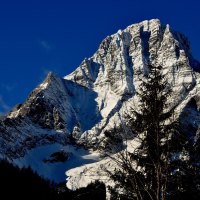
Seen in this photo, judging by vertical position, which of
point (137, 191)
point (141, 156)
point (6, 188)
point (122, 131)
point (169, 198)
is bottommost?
point (137, 191)

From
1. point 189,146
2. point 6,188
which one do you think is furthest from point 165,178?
point 6,188

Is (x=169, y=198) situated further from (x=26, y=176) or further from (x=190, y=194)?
(x=26, y=176)

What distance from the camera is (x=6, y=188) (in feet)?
205

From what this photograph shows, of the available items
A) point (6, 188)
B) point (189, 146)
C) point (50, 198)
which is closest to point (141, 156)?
point (189, 146)

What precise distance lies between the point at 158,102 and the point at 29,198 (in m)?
57.4

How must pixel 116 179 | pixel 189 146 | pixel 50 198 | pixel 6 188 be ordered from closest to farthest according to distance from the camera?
1. pixel 189 146
2. pixel 116 179
3. pixel 6 188
4. pixel 50 198

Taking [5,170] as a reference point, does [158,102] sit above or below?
below

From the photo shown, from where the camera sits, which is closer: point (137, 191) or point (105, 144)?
point (137, 191)

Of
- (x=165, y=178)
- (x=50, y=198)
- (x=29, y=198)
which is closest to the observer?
(x=165, y=178)

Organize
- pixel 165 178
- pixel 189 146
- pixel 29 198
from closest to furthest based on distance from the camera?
pixel 165 178, pixel 189 146, pixel 29 198

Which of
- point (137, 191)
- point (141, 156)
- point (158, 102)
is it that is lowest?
point (137, 191)

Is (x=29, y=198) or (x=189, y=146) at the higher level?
(x=29, y=198)

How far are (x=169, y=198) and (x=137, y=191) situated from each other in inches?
328

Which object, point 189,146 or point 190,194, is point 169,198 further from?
point 189,146
